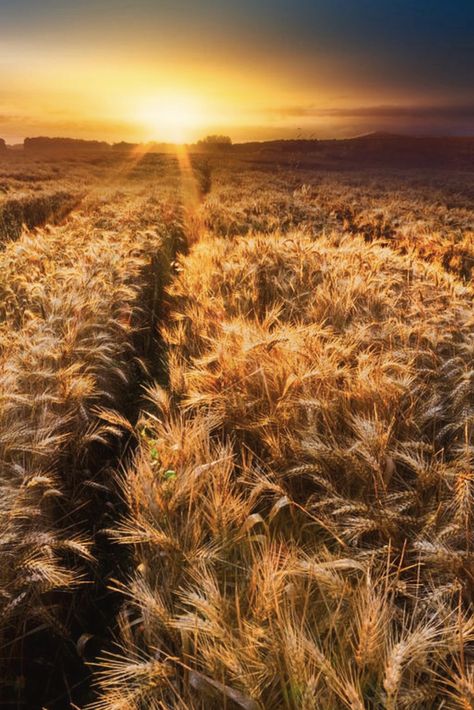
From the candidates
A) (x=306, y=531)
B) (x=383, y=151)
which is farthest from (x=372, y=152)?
(x=306, y=531)

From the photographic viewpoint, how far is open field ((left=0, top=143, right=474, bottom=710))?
1.23 metres

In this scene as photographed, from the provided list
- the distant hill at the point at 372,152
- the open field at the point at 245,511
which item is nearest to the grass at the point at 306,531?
the open field at the point at 245,511

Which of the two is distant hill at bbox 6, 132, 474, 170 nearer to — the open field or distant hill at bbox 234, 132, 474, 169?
distant hill at bbox 234, 132, 474, 169

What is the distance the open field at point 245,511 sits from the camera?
1232mm

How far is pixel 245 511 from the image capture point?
5.80 feet

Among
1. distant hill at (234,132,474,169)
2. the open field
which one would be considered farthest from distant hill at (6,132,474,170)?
the open field

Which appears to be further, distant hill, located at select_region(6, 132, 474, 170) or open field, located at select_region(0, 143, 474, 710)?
distant hill, located at select_region(6, 132, 474, 170)

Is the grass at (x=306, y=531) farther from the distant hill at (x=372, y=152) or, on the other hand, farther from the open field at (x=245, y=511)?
the distant hill at (x=372, y=152)

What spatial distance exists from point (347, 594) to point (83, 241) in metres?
6.60

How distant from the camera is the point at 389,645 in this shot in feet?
3.94

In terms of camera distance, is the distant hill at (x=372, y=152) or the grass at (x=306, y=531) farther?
the distant hill at (x=372, y=152)

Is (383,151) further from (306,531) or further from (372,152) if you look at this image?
(306,531)

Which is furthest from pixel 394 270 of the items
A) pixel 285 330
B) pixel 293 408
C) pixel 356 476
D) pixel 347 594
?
pixel 347 594

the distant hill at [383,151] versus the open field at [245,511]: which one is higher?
the distant hill at [383,151]
